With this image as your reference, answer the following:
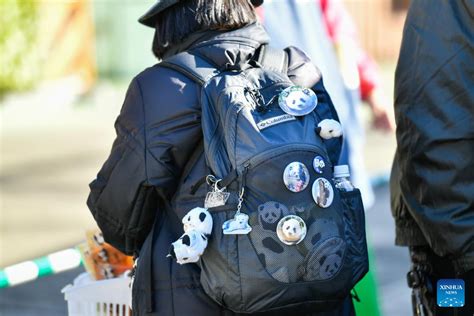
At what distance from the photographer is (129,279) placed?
348cm

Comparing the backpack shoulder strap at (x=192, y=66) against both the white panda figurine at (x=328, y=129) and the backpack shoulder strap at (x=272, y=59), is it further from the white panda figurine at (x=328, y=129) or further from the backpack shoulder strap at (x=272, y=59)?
the white panda figurine at (x=328, y=129)

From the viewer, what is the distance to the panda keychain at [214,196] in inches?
115

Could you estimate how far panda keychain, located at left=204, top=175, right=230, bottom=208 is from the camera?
115 inches

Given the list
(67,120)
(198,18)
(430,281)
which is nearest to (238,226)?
(198,18)

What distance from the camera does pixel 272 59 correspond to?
3.26m

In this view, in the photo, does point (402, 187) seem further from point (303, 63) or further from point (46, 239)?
point (46, 239)

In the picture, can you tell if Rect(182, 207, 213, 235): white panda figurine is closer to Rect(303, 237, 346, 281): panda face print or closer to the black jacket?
Rect(303, 237, 346, 281): panda face print

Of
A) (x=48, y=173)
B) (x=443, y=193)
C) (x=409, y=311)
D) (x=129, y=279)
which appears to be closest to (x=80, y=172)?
(x=48, y=173)

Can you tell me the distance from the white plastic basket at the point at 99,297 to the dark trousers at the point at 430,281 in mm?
1039

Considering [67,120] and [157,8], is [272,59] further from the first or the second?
[67,120]

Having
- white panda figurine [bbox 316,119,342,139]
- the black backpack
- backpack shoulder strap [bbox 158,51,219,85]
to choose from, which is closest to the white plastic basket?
the black backpack

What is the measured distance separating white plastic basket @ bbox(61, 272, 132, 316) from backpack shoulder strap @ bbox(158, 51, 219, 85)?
0.84 metres

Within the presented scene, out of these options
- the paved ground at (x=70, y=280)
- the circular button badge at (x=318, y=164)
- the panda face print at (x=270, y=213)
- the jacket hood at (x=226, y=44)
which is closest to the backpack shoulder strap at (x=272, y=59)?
the jacket hood at (x=226, y=44)

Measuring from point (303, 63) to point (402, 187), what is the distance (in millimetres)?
551
